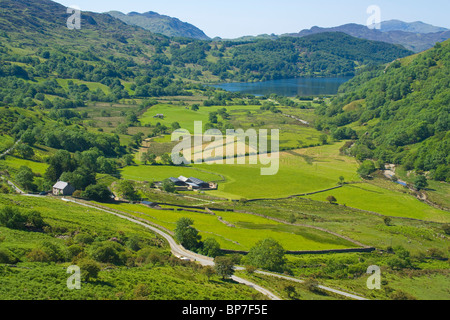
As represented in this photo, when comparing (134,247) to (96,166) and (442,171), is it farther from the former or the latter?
(442,171)

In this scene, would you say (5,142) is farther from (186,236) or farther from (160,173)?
(186,236)

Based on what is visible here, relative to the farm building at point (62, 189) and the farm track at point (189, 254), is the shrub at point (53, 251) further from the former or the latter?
the farm building at point (62, 189)

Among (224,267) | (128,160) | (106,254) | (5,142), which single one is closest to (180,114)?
(128,160)

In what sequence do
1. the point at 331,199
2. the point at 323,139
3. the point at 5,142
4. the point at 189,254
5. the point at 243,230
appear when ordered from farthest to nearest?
the point at 323,139 → the point at 5,142 → the point at 331,199 → the point at 243,230 → the point at 189,254

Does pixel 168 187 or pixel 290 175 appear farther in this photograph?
pixel 290 175

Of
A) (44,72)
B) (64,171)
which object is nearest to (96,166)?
(64,171)

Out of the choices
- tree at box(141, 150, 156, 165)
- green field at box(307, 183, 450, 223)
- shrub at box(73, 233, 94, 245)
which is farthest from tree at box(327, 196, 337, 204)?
shrub at box(73, 233, 94, 245)

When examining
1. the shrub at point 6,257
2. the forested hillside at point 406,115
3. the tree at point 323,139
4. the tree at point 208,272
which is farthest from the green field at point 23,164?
the tree at point 323,139
